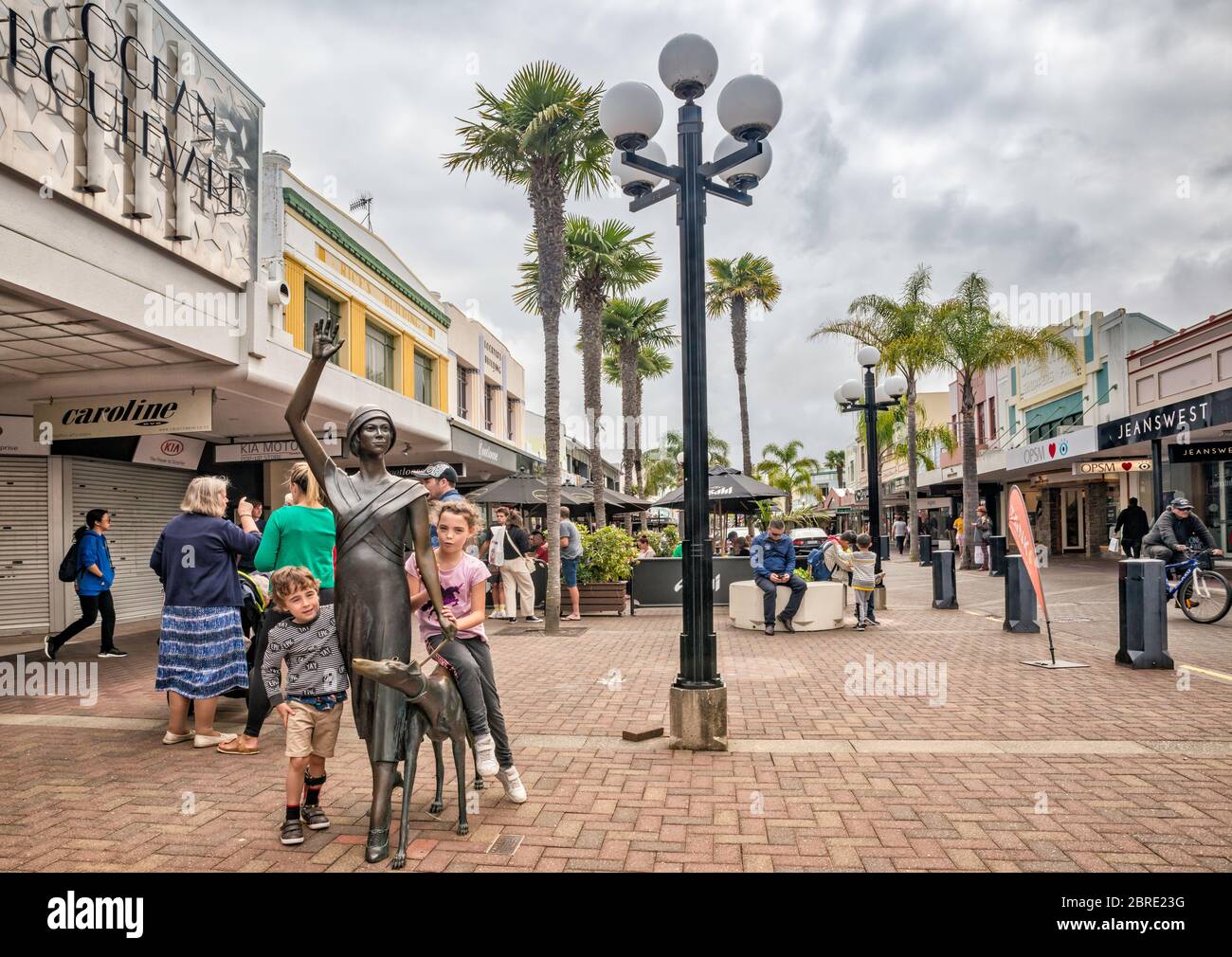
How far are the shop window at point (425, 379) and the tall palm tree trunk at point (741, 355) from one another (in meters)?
13.1

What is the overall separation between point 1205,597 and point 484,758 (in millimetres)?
10283

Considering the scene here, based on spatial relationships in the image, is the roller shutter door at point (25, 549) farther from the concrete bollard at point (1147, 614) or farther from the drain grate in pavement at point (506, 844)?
the concrete bollard at point (1147, 614)

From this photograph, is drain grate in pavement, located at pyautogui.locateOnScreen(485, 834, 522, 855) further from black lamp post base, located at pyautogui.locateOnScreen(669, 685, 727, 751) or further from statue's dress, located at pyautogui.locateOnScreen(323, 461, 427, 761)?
black lamp post base, located at pyautogui.locateOnScreen(669, 685, 727, 751)

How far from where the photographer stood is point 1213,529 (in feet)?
67.8

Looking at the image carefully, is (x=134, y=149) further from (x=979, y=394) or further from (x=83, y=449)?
(x=979, y=394)

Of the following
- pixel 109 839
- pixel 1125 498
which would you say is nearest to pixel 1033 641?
pixel 109 839

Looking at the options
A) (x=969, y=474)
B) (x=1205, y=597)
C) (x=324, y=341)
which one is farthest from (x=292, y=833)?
(x=969, y=474)

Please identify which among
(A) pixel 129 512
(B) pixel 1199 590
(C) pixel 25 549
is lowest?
(B) pixel 1199 590

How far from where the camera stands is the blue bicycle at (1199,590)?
988 centimetres

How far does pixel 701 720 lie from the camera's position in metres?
5.07

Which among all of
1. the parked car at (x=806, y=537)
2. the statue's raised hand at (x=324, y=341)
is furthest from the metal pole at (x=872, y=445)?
the statue's raised hand at (x=324, y=341)

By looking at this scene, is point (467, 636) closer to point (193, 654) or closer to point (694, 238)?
point (193, 654)

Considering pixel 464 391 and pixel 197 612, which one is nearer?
pixel 197 612

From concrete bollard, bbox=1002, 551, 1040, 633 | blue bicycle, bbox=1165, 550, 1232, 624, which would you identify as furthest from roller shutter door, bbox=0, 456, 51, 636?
blue bicycle, bbox=1165, 550, 1232, 624
